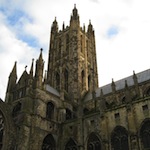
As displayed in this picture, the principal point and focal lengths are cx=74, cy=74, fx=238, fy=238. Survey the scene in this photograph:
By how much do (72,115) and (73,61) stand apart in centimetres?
1263

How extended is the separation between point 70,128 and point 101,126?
502 centimetres

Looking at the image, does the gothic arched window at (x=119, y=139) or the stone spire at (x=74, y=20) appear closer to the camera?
the gothic arched window at (x=119, y=139)

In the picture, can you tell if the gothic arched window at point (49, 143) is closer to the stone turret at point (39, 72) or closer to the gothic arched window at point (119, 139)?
the stone turret at point (39, 72)

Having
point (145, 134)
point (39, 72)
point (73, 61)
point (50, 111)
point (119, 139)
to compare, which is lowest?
point (119, 139)

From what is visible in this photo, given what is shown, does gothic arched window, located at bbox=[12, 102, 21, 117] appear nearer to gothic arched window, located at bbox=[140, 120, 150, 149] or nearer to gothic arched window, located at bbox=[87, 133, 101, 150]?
gothic arched window, located at bbox=[87, 133, 101, 150]

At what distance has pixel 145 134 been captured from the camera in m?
25.1

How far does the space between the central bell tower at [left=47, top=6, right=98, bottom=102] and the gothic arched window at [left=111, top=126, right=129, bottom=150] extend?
13.2m

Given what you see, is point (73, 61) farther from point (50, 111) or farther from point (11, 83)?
point (50, 111)

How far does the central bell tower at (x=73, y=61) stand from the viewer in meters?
42.9

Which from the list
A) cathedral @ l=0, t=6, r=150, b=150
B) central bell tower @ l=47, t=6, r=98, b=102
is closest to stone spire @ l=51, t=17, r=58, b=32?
central bell tower @ l=47, t=6, r=98, b=102

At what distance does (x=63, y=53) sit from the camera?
48469 millimetres

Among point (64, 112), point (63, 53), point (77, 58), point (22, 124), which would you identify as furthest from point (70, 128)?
point (63, 53)

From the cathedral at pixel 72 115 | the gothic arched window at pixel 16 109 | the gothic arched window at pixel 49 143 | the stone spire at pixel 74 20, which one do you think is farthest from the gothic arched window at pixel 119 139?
the stone spire at pixel 74 20

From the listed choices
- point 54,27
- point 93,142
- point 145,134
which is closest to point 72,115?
point 93,142
